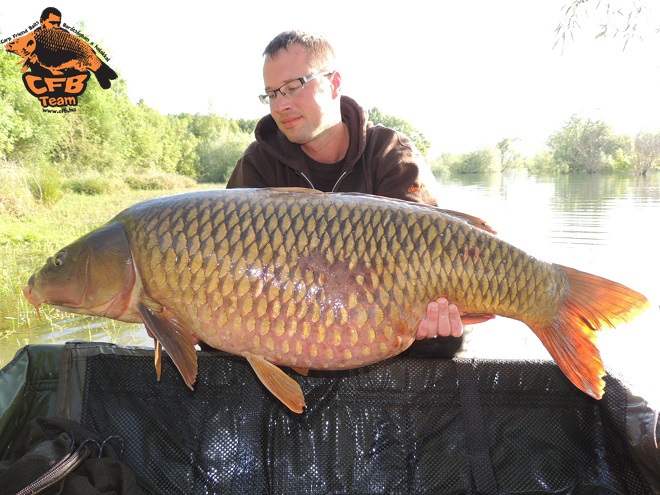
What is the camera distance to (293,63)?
1.78 meters

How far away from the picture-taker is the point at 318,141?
1.88 metres

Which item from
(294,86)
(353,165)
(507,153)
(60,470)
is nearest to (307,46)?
(294,86)

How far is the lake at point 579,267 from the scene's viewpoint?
2316 mm

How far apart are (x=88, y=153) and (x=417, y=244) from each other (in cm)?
2059

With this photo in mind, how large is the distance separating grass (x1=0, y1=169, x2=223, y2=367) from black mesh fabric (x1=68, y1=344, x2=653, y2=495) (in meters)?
1.15

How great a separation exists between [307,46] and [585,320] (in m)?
1.28

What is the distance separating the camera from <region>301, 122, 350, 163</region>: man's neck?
1.89 meters

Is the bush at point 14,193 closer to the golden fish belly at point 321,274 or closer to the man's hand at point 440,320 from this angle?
the golden fish belly at point 321,274

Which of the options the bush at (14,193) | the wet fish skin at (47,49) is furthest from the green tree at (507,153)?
the bush at (14,193)

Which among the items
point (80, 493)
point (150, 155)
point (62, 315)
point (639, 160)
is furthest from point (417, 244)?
point (639, 160)

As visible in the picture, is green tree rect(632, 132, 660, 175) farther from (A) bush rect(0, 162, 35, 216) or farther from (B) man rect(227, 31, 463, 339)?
(B) man rect(227, 31, 463, 339)

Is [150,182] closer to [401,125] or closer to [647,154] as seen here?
[647,154]

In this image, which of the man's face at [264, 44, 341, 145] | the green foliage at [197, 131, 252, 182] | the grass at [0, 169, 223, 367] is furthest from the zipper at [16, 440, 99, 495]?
the green foliage at [197, 131, 252, 182]

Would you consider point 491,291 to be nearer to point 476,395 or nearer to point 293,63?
point 476,395
